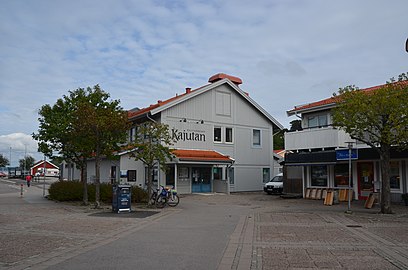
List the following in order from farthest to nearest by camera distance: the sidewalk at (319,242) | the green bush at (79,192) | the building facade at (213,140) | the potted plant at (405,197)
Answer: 1. the building facade at (213,140)
2. the green bush at (79,192)
3. the potted plant at (405,197)
4. the sidewalk at (319,242)

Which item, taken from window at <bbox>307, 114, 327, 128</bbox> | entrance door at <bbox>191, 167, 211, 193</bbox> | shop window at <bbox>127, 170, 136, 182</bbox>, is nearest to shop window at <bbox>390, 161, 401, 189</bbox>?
window at <bbox>307, 114, 327, 128</bbox>

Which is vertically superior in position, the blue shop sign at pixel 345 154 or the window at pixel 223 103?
the window at pixel 223 103

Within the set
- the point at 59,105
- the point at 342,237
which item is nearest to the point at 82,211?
the point at 59,105

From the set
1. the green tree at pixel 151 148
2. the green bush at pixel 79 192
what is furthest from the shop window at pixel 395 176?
the green bush at pixel 79 192

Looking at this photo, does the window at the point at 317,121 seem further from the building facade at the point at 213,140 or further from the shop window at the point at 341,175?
the building facade at the point at 213,140

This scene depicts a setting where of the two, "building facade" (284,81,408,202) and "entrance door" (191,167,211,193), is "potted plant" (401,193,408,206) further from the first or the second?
"entrance door" (191,167,211,193)

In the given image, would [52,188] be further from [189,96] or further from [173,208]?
Answer: [189,96]

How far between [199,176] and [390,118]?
1814cm

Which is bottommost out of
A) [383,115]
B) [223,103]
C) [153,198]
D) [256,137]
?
[153,198]

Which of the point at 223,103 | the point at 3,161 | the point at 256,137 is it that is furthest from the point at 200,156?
the point at 3,161

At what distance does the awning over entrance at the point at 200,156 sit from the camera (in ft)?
98.9

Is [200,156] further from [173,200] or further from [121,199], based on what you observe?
[121,199]

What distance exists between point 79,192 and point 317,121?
1559cm

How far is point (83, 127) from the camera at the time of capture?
2152cm
